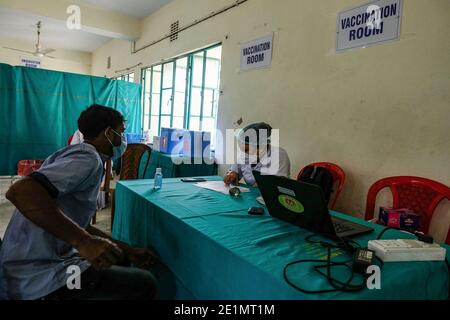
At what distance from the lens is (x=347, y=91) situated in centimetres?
242

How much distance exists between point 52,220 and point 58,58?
31.2 feet

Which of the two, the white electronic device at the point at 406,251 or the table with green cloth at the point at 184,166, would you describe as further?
the table with green cloth at the point at 184,166

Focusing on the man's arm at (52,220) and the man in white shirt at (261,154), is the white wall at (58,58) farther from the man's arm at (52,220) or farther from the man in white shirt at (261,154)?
the man's arm at (52,220)

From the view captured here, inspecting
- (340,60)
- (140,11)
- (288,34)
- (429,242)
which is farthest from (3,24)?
(429,242)

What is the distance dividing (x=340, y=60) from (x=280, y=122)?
0.81 meters

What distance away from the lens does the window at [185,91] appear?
450 cm

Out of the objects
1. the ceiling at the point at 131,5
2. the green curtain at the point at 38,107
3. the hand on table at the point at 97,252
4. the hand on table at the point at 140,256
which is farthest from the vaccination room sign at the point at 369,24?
the green curtain at the point at 38,107

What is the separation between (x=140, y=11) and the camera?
17.7 feet

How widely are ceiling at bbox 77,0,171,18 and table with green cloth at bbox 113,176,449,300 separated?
4.18 metres

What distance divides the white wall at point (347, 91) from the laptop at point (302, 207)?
0.91 metres

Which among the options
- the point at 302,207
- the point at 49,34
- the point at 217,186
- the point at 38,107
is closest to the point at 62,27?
the point at 49,34

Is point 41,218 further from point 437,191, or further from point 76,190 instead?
point 437,191

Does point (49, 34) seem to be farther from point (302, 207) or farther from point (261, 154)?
point (302, 207)
